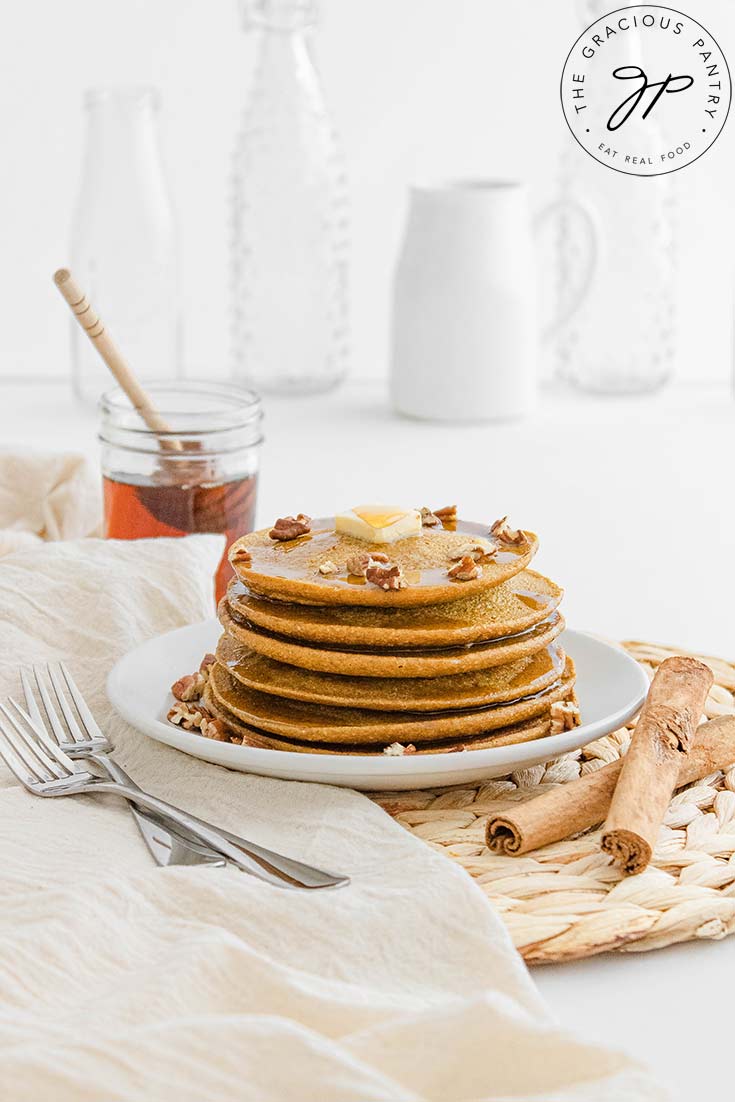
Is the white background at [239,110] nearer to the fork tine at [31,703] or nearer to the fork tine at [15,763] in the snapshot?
the fork tine at [31,703]

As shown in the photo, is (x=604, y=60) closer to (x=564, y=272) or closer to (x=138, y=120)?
(x=564, y=272)

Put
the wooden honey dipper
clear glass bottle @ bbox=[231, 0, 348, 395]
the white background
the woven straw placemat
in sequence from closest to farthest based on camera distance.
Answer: the woven straw placemat → the wooden honey dipper → clear glass bottle @ bbox=[231, 0, 348, 395] → the white background

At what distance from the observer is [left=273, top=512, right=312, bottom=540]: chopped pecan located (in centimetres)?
106

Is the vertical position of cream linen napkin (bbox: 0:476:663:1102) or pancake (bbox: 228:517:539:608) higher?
pancake (bbox: 228:517:539:608)

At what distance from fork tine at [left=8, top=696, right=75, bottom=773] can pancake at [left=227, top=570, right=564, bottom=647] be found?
15cm

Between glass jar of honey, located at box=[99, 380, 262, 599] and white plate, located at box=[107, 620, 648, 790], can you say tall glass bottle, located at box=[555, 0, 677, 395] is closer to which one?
glass jar of honey, located at box=[99, 380, 262, 599]

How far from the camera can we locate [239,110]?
275 centimetres

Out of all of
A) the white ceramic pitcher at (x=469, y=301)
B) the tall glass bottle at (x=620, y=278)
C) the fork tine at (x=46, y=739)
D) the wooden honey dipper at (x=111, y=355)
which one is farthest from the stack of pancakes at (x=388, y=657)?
the tall glass bottle at (x=620, y=278)

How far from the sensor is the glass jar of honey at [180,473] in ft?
4.58

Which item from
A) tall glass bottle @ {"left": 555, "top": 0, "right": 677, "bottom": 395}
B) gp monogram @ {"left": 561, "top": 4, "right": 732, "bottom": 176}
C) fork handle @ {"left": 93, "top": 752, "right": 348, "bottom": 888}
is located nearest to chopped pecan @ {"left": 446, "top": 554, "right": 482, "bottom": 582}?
fork handle @ {"left": 93, "top": 752, "right": 348, "bottom": 888}

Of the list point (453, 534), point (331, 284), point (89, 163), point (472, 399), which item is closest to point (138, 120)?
point (89, 163)

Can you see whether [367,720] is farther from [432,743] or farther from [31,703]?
[31,703]

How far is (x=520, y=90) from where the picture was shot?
2754 mm

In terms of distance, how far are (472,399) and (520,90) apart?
0.80 meters
